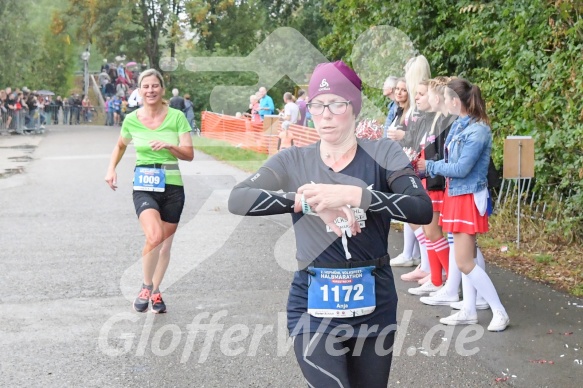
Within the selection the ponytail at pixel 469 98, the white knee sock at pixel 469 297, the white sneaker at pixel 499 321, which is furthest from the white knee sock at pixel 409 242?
the ponytail at pixel 469 98

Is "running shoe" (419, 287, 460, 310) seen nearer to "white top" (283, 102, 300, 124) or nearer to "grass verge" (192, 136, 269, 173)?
"grass verge" (192, 136, 269, 173)

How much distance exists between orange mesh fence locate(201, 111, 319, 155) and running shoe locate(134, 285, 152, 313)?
10.1m

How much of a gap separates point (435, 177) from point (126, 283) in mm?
3142

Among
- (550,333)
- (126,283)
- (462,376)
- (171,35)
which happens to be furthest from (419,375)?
(171,35)

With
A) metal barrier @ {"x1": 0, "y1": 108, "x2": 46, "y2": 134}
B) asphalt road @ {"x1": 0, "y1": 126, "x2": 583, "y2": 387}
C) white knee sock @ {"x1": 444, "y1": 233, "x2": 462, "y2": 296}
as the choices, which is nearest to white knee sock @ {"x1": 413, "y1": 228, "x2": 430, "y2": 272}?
asphalt road @ {"x1": 0, "y1": 126, "x2": 583, "y2": 387}

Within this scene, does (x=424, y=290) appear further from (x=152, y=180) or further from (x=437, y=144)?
(x=152, y=180)

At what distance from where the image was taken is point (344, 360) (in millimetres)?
3574

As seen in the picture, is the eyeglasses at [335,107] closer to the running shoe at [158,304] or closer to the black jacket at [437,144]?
the black jacket at [437,144]

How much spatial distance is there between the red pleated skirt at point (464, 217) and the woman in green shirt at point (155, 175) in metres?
2.18

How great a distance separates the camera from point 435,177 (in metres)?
7.39

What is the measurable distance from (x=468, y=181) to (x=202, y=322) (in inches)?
91.4

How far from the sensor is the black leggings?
3.50 m

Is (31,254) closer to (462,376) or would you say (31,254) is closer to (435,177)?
(435,177)

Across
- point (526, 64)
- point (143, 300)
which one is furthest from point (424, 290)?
point (526, 64)
